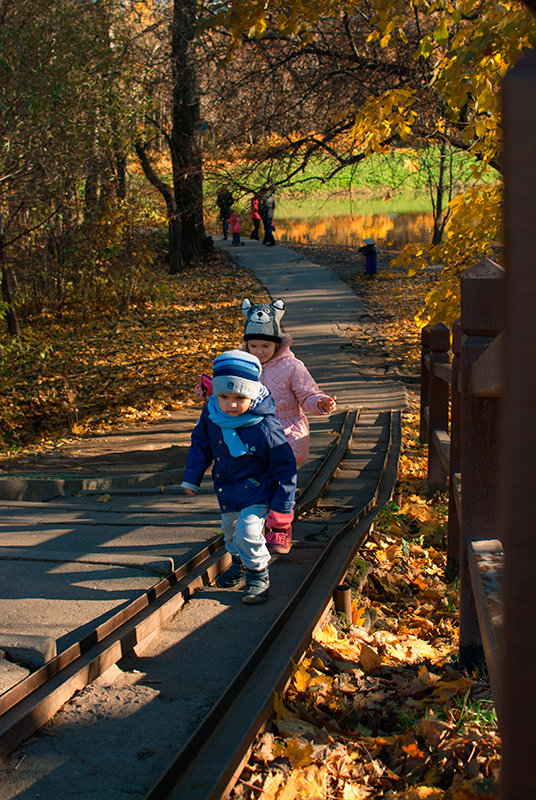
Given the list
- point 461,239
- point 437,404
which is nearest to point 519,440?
point 437,404

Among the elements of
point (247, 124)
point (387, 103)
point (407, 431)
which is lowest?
point (407, 431)

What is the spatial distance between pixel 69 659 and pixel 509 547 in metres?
2.21

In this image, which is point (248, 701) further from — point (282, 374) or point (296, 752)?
point (282, 374)

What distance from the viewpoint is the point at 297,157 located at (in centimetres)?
1062

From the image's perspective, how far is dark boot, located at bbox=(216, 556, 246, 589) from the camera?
4.02 metres

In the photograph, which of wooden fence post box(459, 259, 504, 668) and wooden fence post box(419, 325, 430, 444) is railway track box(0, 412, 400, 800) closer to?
wooden fence post box(459, 259, 504, 668)

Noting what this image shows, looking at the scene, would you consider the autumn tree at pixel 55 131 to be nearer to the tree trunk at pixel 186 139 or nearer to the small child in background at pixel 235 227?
the tree trunk at pixel 186 139

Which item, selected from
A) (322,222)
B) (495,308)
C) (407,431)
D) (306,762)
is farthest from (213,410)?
(322,222)

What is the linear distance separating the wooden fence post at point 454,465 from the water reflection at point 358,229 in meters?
22.4

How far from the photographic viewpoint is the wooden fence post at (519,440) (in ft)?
3.44

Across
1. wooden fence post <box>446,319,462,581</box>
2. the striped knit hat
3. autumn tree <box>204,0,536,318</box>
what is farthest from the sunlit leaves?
the striped knit hat

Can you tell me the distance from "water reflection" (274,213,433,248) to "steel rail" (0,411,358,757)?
23.3 meters

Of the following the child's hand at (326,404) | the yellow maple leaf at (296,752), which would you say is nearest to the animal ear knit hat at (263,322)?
the child's hand at (326,404)

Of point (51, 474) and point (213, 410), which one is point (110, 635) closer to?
point (213, 410)
